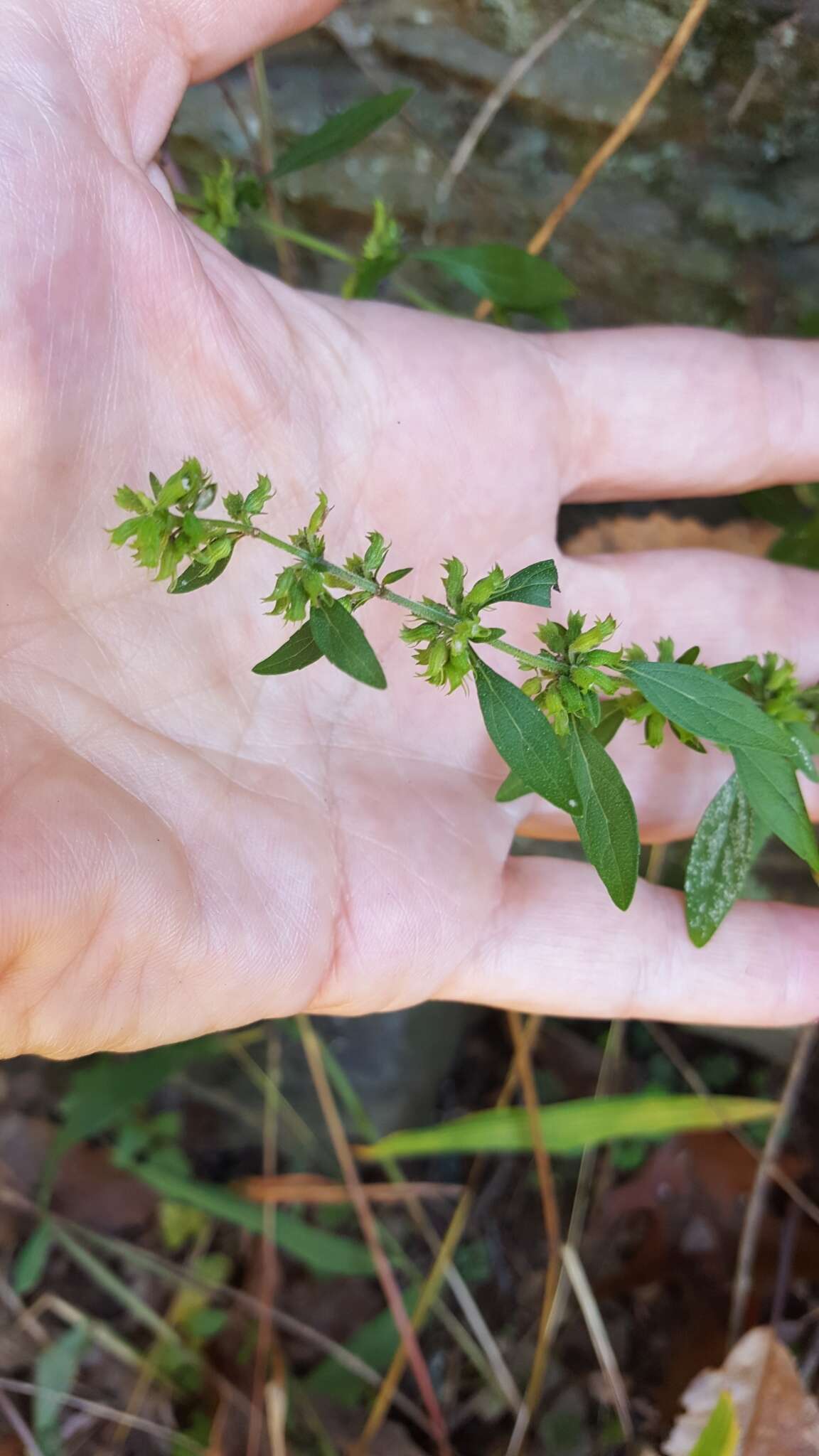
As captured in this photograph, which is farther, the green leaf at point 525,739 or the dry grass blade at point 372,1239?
the dry grass blade at point 372,1239

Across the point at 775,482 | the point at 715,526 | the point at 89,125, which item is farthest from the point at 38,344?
the point at 715,526

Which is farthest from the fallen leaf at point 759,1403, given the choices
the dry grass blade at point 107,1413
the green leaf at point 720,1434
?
the dry grass blade at point 107,1413

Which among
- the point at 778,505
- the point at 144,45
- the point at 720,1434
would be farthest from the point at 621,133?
the point at 720,1434

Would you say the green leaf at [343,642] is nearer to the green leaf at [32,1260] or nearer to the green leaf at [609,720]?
the green leaf at [609,720]

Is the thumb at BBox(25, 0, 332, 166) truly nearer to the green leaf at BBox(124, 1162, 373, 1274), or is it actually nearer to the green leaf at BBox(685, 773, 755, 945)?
the green leaf at BBox(685, 773, 755, 945)

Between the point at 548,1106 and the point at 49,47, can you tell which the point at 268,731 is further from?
the point at 548,1106

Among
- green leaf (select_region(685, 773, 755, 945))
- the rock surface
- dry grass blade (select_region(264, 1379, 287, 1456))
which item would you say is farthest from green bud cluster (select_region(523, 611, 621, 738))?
dry grass blade (select_region(264, 1379, 287, 1456))
